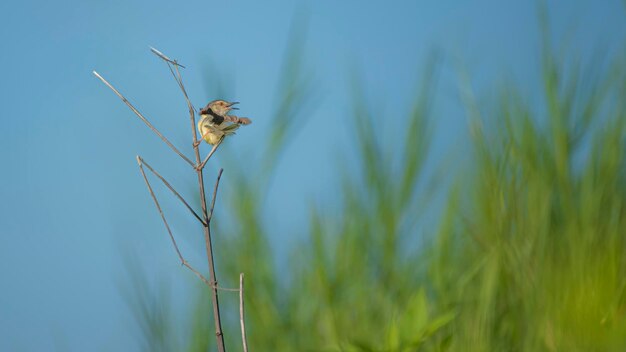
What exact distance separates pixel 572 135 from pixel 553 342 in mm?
406

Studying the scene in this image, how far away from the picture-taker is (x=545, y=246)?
1399mm

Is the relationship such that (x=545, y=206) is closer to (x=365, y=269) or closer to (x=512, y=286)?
(x=512, y=286)

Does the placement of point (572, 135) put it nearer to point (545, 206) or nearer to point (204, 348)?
point (545, 206)

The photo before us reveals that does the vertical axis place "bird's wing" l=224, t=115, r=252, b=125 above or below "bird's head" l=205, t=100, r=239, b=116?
below

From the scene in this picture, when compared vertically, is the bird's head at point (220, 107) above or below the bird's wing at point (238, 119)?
above

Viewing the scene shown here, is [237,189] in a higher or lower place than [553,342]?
higher

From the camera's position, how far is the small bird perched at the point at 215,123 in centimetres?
97

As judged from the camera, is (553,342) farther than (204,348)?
No

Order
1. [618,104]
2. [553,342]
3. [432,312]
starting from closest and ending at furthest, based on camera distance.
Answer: [553,342], [432,312], [618,104]

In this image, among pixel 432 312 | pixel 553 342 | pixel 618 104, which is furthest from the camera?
pixel 618 104

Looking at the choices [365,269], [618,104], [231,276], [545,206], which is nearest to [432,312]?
[365,269]

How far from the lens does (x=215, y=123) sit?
0.97m

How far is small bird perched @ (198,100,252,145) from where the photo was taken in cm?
97

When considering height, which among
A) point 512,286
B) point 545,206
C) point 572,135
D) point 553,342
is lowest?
point 553,342
